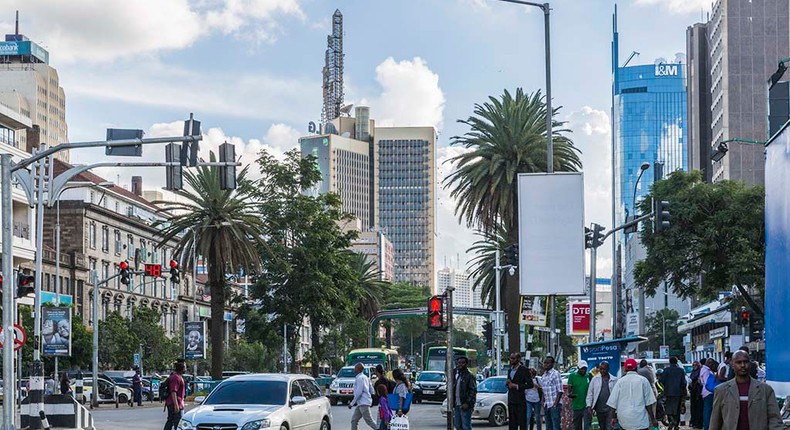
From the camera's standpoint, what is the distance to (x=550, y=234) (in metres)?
26.1

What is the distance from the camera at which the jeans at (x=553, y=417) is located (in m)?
24.6

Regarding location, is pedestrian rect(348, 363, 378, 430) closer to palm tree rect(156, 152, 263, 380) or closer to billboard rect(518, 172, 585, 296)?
billboard rect(518, 172, 585, 296)

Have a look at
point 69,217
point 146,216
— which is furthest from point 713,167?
point 69,217

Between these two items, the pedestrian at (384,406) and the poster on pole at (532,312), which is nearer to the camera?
the pedestrian at (384,406)

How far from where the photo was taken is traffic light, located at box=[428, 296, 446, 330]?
23516mm

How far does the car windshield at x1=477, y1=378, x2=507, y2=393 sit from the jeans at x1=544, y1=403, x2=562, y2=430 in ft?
36.9

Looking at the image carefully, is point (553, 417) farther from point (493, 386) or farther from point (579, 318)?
point (579, 318)

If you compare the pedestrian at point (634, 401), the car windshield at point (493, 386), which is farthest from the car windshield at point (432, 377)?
the pedestrian at point (634, 401)

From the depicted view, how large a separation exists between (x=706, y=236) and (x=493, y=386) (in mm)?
16998

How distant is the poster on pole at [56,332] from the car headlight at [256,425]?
23.7 metres

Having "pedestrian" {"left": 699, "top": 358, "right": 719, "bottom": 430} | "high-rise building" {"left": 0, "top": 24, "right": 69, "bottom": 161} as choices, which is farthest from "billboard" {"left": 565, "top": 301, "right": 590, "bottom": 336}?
"high-rise building" {"left": 0, "top": 24, "right": 69, "bottom": 161}

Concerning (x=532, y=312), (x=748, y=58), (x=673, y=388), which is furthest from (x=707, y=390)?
(x=748, y=58)

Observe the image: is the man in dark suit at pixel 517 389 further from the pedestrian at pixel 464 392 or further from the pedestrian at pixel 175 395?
the pedestrian at pixel 175 395

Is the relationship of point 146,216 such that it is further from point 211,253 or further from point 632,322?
point 211,253
